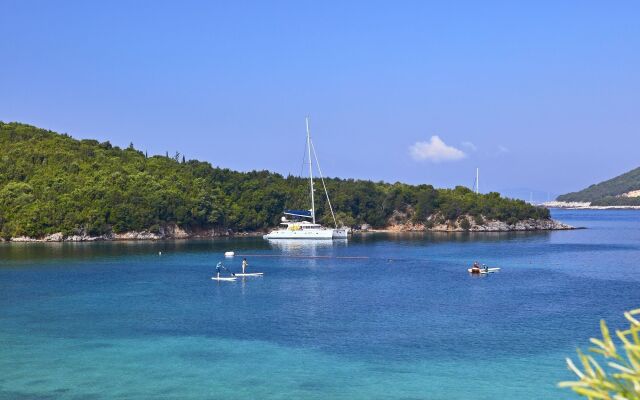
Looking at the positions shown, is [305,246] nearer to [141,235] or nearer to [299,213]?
[299,213]

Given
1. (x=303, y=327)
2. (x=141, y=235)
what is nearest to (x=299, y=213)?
(x=141, y=235)

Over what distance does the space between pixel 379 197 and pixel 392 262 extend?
68702 millimetres

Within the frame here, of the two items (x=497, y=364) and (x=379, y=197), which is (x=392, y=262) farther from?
(x=379, y=197)

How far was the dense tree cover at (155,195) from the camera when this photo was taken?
10894cm

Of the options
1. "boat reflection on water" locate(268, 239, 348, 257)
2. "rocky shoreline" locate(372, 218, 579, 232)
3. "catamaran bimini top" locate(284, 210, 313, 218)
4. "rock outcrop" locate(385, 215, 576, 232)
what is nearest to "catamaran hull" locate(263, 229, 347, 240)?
"boat reflection on water" locate(268, 239, 348, 257)

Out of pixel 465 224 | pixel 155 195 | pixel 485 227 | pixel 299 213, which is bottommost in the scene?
pixel 485 227

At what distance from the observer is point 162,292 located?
4950 centimetres

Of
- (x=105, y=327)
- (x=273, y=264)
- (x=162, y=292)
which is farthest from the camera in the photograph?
(x=273, y=264)

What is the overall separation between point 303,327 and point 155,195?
3294 inches

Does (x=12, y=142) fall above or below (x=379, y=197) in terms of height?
above

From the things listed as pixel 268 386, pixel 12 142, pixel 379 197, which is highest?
pixel 12 142

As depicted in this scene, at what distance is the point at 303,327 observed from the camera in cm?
3572

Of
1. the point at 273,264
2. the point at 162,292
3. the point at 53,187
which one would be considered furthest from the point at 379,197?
the point at 162,292

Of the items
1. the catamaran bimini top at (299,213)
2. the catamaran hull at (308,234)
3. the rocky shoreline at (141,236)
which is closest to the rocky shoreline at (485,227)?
the catamaran bimini top at (299,213)
